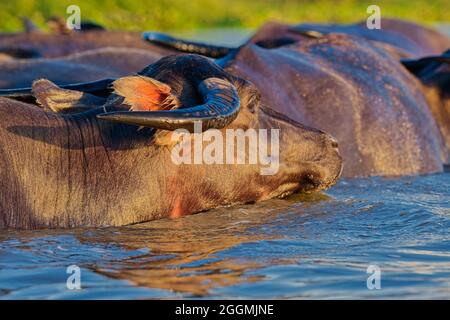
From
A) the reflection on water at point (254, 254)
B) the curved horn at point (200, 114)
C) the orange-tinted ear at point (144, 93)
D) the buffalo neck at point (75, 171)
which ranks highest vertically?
the orange-tinted ear at point (144, 93)

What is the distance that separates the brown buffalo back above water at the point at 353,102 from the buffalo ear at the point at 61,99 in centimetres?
225

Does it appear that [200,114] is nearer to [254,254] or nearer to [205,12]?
[254,254]

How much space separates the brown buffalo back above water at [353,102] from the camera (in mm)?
9938

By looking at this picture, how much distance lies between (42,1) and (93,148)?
85.6ft

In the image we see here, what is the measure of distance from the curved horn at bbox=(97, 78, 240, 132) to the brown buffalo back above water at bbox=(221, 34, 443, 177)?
A: 7.97 feet

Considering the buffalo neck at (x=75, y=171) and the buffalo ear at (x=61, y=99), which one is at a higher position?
the buffalo ear at (x=61, y=99)

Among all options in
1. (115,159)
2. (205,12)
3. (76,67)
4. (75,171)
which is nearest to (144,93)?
(115,159)

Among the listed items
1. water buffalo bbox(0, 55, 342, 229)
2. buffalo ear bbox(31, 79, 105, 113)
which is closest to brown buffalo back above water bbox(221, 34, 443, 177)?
water buffalo bbox(0, 55, 342, 229)

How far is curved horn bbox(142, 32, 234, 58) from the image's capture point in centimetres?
1066

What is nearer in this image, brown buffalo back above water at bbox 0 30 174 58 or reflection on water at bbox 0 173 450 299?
reflection on water at bbox 0 173 450 299

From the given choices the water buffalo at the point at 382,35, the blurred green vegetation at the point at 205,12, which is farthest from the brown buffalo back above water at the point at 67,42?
the blurred green vegetation at the point at 205,12

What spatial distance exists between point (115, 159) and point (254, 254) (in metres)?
1.09

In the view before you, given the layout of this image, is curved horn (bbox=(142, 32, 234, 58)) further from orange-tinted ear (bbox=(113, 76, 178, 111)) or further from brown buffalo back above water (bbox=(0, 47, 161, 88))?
orange-tinted ear (bbox=(113, 76, 178, 111))

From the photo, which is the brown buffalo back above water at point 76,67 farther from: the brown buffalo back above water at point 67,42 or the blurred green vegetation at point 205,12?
the blurred green vegetation at point 205,12
